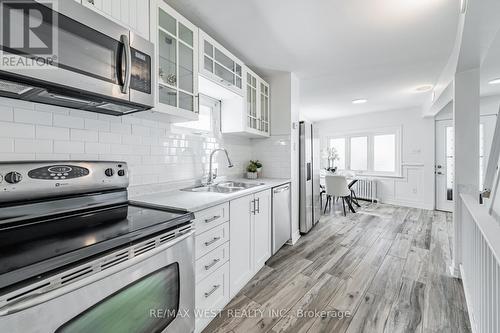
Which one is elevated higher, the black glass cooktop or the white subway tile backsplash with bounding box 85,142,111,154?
the white subway tile backsplash with bounding box 85,142,111,154

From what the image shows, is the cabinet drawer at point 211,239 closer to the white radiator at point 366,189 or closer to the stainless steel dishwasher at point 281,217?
the stainless steel dishwasher at point 281,217

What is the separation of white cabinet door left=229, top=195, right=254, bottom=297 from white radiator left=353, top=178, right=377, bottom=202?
457 centimetres

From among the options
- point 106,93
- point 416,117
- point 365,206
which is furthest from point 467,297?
point 416,117

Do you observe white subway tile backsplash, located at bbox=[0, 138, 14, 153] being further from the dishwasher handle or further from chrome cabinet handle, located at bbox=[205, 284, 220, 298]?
the dishwasher handle

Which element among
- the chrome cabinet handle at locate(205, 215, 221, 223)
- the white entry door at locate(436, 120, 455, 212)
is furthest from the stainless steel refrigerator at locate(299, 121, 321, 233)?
the white entry door at locate(436, 120, 455, 212)

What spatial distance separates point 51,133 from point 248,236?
1583 mm

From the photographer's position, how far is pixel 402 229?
135 inches

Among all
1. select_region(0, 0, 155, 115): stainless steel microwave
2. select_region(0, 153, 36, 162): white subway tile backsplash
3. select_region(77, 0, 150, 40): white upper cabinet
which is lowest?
select_region(0, 153, 36, 162): white subway tile backsplash

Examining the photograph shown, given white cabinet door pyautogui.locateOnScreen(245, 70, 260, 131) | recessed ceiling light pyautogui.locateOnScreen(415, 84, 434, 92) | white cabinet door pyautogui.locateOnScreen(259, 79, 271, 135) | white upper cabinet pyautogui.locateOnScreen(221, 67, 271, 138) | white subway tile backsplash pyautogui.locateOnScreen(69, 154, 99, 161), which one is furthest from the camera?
recessed ceiling light pyautogui.locateOnScreen(415, 84, 434, 92)

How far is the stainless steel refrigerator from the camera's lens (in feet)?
10.3

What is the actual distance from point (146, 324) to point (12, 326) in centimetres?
50

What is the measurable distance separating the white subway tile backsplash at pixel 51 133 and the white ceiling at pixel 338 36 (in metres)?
1.24

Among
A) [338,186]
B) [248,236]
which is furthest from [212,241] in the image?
[338,186]

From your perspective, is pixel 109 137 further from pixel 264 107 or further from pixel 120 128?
pixel 264 107
